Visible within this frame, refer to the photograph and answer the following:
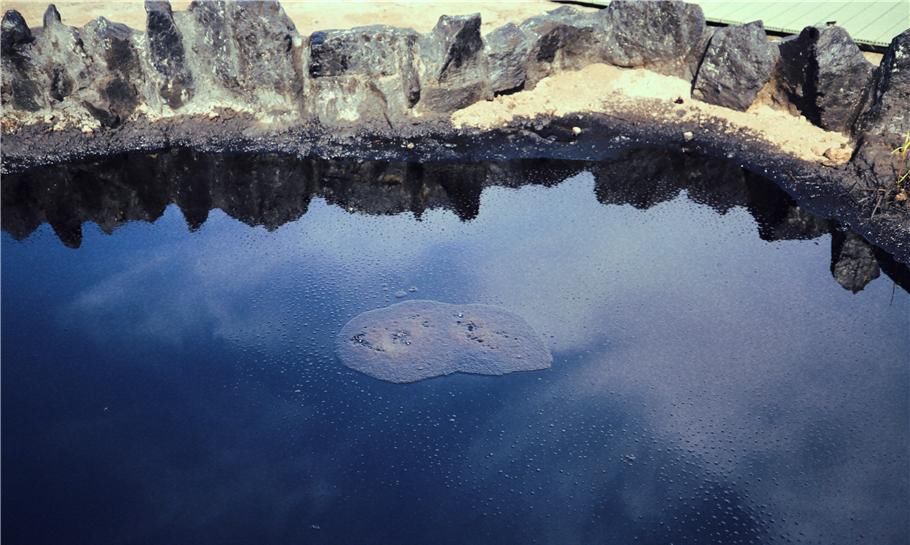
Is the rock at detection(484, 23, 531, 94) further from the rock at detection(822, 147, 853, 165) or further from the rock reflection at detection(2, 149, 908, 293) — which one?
the rock at detection(822, 147, 853, 165)

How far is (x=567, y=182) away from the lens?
10.5 metres

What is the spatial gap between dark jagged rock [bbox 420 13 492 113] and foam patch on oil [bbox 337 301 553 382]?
348 cm

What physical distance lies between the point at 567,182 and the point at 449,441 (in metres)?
3.98

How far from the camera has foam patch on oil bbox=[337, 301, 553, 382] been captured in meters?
8.02

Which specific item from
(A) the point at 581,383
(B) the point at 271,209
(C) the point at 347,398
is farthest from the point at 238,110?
(A) the point at 581,383

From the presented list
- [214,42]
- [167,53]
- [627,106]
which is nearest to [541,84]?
[627,106]

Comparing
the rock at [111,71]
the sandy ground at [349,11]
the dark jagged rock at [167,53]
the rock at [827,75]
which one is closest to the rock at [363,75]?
the sandy ground at [349,11]

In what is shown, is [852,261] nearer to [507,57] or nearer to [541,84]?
[541,84]

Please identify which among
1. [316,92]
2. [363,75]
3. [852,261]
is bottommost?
[852,261]

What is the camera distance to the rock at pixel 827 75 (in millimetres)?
10453

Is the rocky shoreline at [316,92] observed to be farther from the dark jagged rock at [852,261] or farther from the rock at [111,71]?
the dark jagged rock at [852,261]

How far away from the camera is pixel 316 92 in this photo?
11.2 m

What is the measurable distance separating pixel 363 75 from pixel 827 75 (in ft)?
15.9

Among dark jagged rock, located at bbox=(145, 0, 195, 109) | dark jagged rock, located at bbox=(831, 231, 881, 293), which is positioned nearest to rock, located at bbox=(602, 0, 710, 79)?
dark jagged rock, located at bbox=(831, 231, 881, 293)
